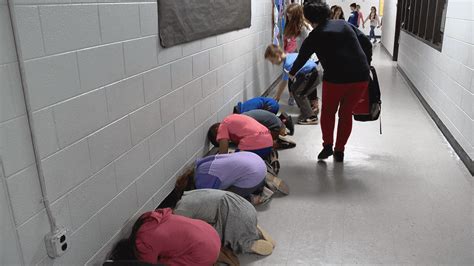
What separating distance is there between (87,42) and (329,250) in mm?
1717

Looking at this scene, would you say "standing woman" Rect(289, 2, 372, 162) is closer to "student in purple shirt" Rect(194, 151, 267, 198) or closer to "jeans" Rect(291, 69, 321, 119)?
"student in purple shirt" Rect(194, 151, 267, 198)

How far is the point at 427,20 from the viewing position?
5.98 meters

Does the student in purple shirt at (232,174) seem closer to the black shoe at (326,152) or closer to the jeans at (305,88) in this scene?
the black shoe at (326,152)

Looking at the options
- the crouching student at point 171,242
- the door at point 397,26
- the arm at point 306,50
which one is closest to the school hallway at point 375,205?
the crouching student at point 171,242

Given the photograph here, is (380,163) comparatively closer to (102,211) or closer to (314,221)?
(314,221)

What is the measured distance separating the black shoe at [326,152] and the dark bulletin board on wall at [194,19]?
1.41 m

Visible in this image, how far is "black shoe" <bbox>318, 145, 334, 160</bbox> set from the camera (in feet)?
12.0

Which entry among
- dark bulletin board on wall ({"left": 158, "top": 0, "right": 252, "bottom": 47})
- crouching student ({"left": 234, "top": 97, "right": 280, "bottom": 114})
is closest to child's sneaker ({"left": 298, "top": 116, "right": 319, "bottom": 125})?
crouching student ({"left": 234, "top": 97, "right": 280, "bottom": 114})

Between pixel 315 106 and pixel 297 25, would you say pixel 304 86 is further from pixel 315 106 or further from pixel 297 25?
pixel 297 25

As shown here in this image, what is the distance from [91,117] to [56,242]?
56cm

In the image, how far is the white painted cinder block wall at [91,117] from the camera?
1.48m

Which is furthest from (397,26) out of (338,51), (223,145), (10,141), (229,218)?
(10,141)

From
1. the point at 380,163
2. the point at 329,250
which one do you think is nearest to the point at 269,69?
the point at 380,163

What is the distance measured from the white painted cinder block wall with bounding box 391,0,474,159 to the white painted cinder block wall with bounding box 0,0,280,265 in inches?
95.0
